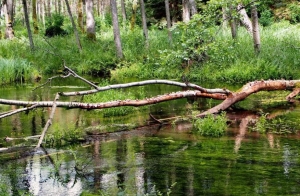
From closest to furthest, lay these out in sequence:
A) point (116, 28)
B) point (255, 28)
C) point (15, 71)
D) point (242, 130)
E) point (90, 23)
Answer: point (242, 130) < point (255, 28) < point (15, 71) < point (116, 28) < point (90, 23)

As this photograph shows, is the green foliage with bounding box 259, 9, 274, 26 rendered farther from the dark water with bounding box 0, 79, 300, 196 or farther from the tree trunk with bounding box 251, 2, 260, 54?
the dark water with bounding box 0, 79, 300, 196

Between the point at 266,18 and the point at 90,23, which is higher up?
the point at 266,18

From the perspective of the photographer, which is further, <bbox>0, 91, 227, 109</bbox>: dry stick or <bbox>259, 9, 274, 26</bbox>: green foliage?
<bbox>259, 9, 274, 26</bbox>: green foliage

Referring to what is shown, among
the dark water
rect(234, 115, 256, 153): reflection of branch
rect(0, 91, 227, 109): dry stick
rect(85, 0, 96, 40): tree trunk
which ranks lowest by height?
the dark water

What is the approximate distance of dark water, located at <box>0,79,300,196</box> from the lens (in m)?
5.45

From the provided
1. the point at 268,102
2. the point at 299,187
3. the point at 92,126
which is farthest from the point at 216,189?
the point at 268,102

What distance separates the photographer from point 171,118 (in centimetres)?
989

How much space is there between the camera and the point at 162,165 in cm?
644

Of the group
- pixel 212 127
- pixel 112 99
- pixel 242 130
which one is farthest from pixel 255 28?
pixel 212 127

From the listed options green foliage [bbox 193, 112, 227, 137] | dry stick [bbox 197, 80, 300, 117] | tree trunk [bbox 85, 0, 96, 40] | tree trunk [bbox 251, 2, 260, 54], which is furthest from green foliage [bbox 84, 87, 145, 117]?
tree trunk [bbox 85, 0, 96, 40]

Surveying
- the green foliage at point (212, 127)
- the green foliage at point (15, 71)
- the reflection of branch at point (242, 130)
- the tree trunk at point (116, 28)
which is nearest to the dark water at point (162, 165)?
the reflection of branch at point (242, 130)

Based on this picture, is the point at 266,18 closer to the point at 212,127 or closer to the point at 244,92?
the point at 244,92

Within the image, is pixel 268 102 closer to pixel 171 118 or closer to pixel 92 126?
pixel 171 118

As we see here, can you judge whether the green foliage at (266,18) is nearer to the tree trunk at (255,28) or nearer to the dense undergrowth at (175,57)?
the dense undergrowth at (175,57)
